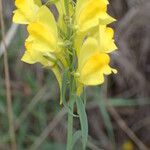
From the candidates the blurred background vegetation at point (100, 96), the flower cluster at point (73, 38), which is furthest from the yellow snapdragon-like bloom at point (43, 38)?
the blurred background vegetation at point (100, 96)

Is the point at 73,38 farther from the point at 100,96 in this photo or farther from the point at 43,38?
the point at 100,96

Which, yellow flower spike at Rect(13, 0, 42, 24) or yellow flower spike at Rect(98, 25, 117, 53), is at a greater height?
yellow flower spike at Rect(13, 0, 42, 24)

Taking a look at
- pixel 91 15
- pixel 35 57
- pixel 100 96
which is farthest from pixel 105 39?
pixel 100 96

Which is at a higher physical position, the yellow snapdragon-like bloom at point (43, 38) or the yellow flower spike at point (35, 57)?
the yellow snapdragon-like bloom at point (43, 38)

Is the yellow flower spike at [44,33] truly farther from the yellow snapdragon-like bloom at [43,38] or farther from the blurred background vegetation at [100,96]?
the blurred background vegetation at [100,96]

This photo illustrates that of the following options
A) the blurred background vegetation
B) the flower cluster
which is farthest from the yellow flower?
the blurred background vegetation

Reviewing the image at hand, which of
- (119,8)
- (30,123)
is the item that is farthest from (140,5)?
(30,123)

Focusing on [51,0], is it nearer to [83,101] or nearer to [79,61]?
[79,61]

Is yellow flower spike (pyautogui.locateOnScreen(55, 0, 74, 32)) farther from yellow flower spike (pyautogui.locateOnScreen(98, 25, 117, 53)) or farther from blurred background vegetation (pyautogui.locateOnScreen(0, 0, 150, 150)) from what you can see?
blurred background vegetation (pyautogui.locateOnScreen(0, 0, 150, 150))
